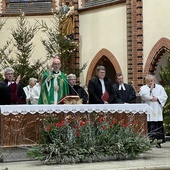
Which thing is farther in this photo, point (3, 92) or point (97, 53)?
point (97, 53)

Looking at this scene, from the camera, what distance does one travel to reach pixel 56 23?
2284cm

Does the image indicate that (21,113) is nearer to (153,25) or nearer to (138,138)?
(138,138)

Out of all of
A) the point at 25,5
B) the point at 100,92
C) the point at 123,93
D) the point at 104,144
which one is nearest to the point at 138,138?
the point at 104,144

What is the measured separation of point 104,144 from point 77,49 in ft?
45.6

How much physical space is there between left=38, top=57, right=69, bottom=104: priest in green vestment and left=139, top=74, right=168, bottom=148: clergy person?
2.40m

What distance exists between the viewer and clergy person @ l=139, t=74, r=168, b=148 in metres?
12.1

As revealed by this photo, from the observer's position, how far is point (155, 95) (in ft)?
40.0

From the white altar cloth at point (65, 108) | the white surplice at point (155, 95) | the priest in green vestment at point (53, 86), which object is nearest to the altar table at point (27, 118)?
the white altar cloth at point (65, 108)

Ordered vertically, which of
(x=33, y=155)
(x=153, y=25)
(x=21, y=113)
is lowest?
(x=33, y=155)

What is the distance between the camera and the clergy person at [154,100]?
12.1 metres

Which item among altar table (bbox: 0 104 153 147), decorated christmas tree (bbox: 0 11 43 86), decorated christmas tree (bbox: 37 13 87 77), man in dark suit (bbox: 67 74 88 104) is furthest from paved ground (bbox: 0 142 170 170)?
decorated christmas tree (bbox: 37 13 87 77)

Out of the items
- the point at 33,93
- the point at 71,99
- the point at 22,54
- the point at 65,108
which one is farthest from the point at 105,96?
the point at 22,54

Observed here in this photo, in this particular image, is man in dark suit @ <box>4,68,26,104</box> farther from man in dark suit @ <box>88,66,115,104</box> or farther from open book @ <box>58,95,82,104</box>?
man in dark suit @ <box>88,66,115,104</box>

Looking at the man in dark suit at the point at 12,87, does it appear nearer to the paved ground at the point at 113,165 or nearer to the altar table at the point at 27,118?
the altar table at the point at 27,118
